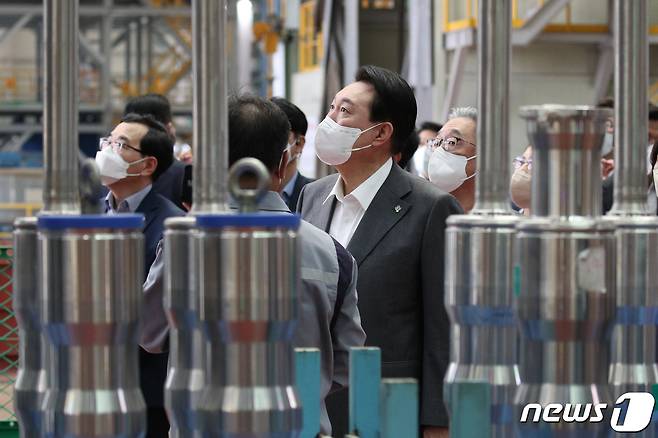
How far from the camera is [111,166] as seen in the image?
5535mm

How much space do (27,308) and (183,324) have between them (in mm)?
176

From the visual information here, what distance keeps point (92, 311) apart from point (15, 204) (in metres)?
19.3

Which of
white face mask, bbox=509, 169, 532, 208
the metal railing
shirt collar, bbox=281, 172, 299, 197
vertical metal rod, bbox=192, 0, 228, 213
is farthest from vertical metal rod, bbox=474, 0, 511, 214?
the metal railing

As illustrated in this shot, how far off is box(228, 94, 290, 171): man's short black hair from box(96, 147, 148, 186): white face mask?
2.53m

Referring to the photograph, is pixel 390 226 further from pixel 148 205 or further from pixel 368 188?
pixel 148 205

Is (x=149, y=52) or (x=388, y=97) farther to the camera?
(x=149, y=52)

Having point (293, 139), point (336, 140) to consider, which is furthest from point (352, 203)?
point (293, 139)

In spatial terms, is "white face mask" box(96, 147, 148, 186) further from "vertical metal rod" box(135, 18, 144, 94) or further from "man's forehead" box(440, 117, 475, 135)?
"vertical metal rod" box(135, 18, 144, 94)

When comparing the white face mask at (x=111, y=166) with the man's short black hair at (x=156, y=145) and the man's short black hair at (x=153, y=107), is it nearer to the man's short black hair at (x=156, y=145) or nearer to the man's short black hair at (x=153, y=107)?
the man's short black hair at (x=156, y=145)

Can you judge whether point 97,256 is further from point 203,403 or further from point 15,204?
point 15,204

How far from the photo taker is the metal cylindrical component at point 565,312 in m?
1.36

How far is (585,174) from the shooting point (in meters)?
1.39

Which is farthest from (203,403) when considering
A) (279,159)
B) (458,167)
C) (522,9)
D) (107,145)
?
(522,9)

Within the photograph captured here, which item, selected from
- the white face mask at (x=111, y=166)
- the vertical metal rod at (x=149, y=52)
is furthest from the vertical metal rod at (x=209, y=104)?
the vertical metal rod at (x=149, y=52)
